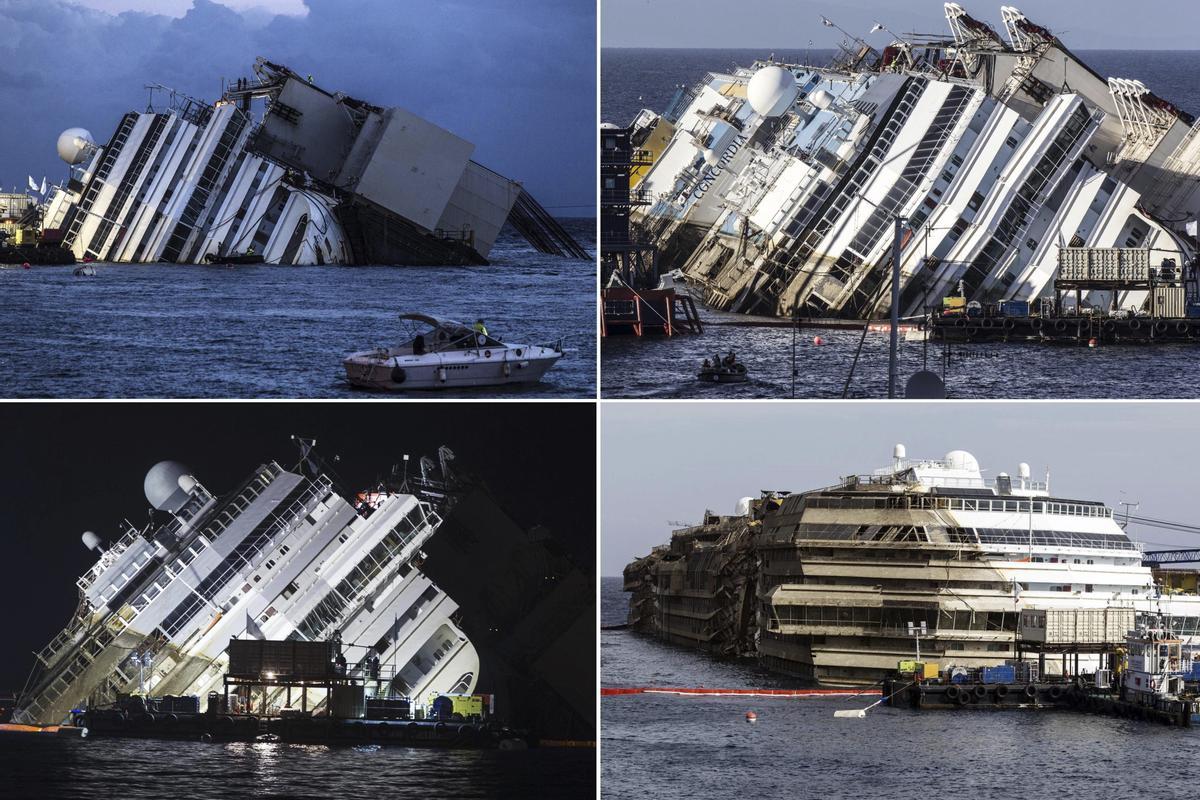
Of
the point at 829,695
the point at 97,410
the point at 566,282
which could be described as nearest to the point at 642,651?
the point at 566,282

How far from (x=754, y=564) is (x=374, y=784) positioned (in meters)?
14.6

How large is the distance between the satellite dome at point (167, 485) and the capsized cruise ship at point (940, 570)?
9706mm

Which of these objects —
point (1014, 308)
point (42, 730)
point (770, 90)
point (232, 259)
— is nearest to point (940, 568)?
point (1014, 308)

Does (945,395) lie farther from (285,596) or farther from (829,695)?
(285,596)

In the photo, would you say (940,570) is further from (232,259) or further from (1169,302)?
(232,259)

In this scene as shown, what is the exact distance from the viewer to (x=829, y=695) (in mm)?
30844

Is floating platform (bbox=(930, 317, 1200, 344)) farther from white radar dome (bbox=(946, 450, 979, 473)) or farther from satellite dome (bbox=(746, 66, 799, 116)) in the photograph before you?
satellite dome (bbox=(746, 66, 799, 116))

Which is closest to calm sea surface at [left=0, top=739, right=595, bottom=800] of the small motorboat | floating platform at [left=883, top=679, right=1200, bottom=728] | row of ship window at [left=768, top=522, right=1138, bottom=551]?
floating platform at [left=883, top=679, right=1200, bottom=728]

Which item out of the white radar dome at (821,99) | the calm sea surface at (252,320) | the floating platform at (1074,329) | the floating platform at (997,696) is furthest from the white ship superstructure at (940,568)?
the white radar dome at (821,99)

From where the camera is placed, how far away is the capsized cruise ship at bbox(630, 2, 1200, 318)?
35.8 meters

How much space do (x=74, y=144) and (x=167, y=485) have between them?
14.0 meters

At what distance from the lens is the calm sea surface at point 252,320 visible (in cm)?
2866

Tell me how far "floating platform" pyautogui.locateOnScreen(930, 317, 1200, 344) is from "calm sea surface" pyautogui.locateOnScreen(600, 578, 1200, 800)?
243 inches

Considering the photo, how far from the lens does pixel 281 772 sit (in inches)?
993
